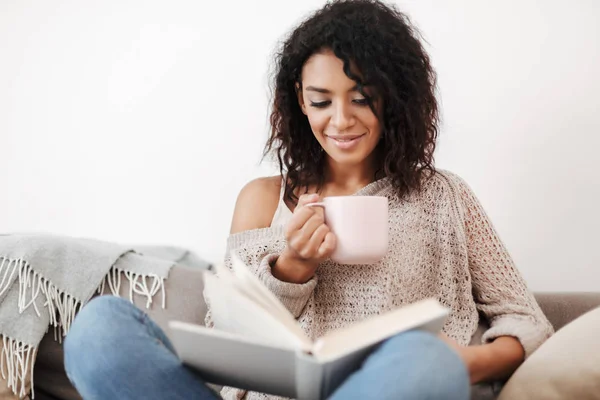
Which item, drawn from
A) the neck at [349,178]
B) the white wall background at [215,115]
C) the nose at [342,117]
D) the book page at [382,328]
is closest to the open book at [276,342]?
the book page at [382,328]

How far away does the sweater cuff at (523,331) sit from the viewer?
3.67 ft

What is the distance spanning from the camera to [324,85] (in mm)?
1239

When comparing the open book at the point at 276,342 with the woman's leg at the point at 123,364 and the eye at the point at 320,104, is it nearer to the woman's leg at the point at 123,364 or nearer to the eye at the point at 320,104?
the woman's leg at the point at 123,364

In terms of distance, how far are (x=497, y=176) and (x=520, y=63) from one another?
27 centimetres

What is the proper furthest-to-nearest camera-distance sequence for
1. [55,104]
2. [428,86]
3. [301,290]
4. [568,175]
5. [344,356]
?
[55,104] → [568,175] → [428,86] → [301,290] → [344,356]

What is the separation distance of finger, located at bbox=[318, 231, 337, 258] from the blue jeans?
26 cm

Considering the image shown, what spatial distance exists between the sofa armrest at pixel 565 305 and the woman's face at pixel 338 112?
0.50 meters

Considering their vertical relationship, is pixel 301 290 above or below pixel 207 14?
below

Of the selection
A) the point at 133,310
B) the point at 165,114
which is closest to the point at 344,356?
the point at 133,310

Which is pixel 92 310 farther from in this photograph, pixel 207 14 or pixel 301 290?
pixel 207 14

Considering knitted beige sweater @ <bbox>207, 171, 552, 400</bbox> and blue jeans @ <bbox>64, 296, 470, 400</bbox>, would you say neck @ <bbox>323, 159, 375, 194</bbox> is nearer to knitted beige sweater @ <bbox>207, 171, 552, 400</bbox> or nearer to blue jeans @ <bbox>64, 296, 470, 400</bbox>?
knitted beige sweater @ <bbox>207, 171, 552, 400</bbox>

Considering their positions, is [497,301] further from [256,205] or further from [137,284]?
[137,284]

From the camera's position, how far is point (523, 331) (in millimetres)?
1126

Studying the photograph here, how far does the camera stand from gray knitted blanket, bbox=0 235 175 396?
136 centimetres
